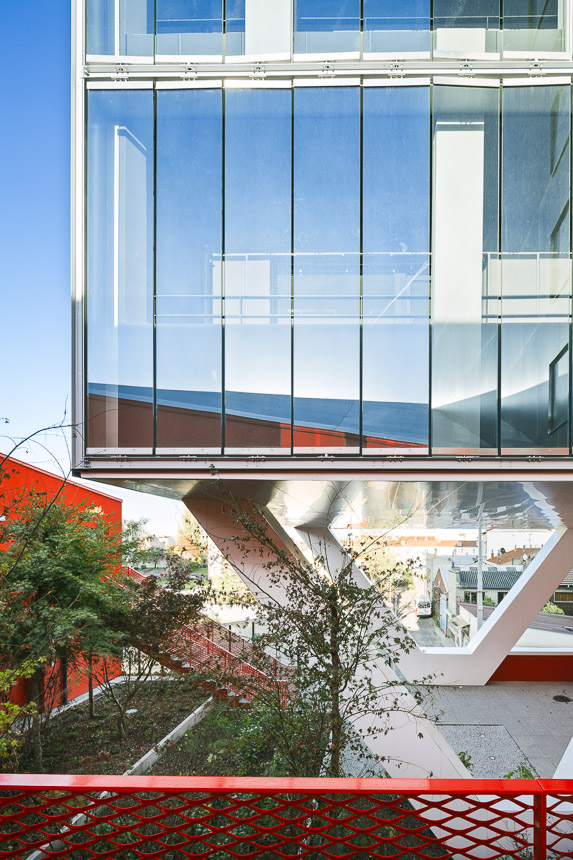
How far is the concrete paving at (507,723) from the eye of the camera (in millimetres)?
12094

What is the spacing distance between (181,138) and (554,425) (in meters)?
6.00

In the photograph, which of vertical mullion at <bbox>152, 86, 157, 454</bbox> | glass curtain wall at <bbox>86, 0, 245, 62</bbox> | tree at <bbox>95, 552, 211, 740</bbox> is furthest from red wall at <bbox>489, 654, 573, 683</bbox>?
glass curtain wall at <bbox>86, 0, 245, 62</bbox>

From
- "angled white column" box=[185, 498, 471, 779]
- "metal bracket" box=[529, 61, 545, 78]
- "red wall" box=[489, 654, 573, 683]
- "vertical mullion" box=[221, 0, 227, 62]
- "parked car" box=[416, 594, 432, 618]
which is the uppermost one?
"vertical mullion" box=[221, 0, 227, 62]

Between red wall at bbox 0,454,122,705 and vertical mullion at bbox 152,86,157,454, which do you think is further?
red wall at bbox 0,454,122,705

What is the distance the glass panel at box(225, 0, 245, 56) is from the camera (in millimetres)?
7902

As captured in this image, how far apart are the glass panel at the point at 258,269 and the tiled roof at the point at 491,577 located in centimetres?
1439

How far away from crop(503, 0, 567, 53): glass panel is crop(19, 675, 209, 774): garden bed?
10161 mm

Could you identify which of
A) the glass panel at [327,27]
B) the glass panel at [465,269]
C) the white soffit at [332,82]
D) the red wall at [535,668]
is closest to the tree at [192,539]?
the glass panel at [465,269]

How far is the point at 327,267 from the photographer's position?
7.81 meters

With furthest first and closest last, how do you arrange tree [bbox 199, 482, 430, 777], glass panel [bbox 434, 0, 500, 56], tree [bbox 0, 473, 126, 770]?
1. tree [bbox 0, 473, 126, 770]
2. glass panel [bbox 434, 0, 500, 56]
3. tree [bbox 199, 482, 430, 777]

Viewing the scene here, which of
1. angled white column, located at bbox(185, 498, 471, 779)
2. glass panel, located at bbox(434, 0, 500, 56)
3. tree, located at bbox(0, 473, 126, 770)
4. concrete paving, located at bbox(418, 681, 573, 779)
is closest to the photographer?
glass panel, located at bbox(434, 0, 500, 56)

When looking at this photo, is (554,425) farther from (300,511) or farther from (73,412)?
(73,412)

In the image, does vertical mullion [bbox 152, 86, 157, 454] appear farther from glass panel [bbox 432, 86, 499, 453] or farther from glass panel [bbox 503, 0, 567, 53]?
glass panel [bbox 503, 0, 567, 53]

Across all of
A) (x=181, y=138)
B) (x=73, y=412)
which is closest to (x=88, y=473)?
(x=73, y=412)
